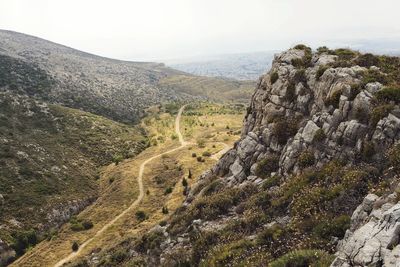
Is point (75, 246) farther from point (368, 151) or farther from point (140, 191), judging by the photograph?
point (368, 151)

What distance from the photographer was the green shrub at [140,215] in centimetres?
5627

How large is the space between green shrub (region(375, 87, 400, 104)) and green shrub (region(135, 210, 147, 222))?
39.0m

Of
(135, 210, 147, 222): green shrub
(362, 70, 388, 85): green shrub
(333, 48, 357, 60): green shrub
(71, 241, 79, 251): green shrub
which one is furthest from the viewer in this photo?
(135, 210, 147, 222): green shrub

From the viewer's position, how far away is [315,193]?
73.0 ft

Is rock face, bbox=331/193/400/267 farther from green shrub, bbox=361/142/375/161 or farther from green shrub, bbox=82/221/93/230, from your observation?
green shrub, bbox=82/221/93/230

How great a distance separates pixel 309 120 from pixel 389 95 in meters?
6.19

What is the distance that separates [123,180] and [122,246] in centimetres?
4085

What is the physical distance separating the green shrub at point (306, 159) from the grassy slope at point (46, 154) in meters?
48.6

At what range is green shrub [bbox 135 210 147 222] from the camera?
56.3 meters

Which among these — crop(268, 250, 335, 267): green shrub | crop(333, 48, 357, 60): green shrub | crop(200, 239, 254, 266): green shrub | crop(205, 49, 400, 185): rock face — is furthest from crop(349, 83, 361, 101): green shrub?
crop(268, 250, 335, 267): green shrub

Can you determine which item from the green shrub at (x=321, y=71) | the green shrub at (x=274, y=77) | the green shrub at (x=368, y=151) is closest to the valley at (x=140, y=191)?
the green shrub at (x=274, y=77)

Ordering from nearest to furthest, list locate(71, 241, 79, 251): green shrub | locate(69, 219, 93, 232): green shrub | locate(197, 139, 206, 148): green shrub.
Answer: locate(71, 241, 79, 251): green shrub < locate(69, 219, 93, 232): green shrub < locate(197, 139, 206, 148): green shrub

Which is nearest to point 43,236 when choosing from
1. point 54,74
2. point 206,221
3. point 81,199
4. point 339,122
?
point 81,199

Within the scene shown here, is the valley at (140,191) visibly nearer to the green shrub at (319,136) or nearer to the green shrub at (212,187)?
the green shrub at (212,187)
